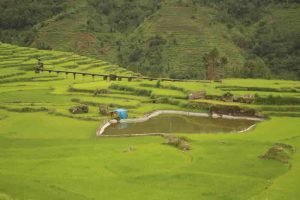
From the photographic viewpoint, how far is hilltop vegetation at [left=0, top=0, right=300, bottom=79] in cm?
6141

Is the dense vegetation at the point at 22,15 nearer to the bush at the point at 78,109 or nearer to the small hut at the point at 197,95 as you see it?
the small hut at the point at 197,95

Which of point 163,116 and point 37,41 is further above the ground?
point 37,41

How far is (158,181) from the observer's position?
16.4 meters

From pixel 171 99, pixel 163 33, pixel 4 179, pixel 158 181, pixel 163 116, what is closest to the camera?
pixel 4 179

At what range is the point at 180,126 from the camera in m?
29.0

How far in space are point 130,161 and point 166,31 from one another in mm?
50148

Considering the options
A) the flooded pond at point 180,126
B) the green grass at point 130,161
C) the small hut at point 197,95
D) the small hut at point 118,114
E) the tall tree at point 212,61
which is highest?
the tall tree at point 212,61

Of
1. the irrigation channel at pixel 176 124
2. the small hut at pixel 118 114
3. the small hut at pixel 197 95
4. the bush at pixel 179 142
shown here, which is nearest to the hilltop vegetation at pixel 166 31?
the small hut at pixel 197 95

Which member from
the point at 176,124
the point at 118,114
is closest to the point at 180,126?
the point at 176,124

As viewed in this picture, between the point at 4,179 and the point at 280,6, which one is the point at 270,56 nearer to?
the point at 280,6

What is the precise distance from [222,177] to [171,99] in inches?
733

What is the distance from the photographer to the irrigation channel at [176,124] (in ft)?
88.5

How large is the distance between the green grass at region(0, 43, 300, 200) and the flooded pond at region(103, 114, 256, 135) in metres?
1.26

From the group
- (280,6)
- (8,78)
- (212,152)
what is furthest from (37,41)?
(212,152)
